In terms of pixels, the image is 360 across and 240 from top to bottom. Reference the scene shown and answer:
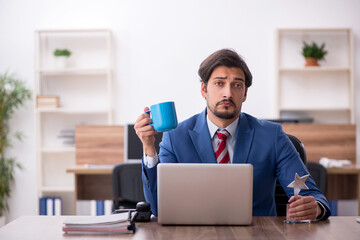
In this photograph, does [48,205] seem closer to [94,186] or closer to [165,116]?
[94,186]

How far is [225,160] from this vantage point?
1.88m

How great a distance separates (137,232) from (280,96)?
380 centimetres

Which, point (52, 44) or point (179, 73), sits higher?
point (52, 44)

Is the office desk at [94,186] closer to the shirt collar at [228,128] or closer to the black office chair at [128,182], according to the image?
the black office chair at [128,182]

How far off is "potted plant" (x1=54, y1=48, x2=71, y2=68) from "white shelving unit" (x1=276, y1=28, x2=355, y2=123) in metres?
2.27

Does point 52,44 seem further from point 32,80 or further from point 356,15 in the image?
point 356,15

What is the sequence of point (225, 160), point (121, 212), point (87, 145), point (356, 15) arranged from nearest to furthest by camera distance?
point (121, 212) → point (225, 160) → point (87, 145) → point (356, 15)

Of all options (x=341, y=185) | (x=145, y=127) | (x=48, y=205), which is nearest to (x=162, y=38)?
(x=48, y=205)

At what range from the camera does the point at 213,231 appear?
4.42 feet

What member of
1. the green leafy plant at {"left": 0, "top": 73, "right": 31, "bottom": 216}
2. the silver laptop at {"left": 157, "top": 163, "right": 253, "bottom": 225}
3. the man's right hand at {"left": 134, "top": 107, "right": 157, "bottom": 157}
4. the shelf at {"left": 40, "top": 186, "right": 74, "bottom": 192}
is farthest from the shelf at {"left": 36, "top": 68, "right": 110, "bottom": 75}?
the silver laptop at {"left": 157, "top": 163, "right": 253, "bottom": 225}

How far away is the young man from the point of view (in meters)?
1.82

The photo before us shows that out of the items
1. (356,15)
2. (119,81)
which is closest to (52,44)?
(119,81)

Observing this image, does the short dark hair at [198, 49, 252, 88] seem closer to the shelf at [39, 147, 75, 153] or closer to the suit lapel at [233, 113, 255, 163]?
the suit lapel at [233, 113, 255, 163]

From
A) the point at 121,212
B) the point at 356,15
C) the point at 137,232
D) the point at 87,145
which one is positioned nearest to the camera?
the point at 137,232
